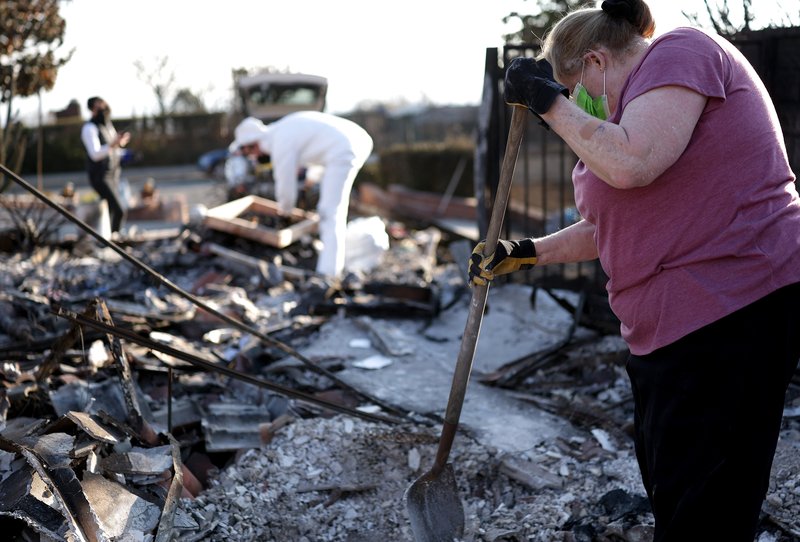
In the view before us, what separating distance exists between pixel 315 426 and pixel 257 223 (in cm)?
588

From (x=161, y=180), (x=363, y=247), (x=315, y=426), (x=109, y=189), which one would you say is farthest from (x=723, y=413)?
(x=161, y=180)

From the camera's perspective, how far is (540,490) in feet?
10.8

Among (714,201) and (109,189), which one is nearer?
(714,201)

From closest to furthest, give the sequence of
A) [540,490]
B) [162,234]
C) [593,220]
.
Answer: [593,220], [540,490], [162,234]

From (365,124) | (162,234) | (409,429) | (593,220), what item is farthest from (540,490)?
(365,124)

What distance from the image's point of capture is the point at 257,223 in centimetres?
944

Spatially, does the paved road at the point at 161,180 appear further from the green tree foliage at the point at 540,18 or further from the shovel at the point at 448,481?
the shovel at the point at 448,481

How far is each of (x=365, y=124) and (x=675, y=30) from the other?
96.4 ft

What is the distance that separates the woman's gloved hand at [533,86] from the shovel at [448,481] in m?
0.52

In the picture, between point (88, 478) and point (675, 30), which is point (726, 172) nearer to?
point (675, 30)

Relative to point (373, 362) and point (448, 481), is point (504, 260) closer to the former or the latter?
point (448, 481)

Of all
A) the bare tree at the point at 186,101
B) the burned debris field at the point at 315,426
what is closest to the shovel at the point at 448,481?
the burned debris field at the point at 315,426

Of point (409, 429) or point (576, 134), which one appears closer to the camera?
point (576, 134)

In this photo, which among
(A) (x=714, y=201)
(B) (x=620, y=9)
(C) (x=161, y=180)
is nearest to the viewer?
(A) (x=714, y=201)
